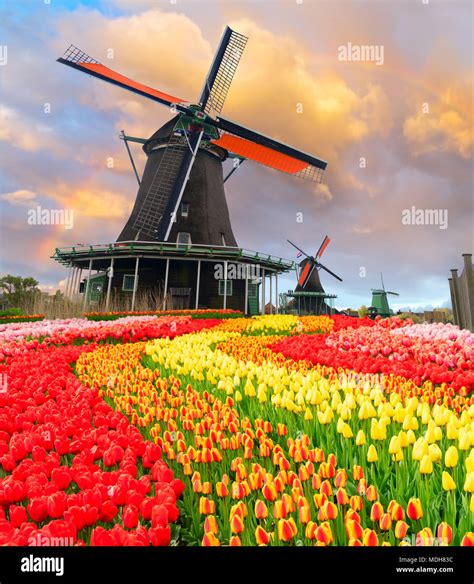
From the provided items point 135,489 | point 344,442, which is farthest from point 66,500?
point 344,442

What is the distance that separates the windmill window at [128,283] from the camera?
89.1 ft

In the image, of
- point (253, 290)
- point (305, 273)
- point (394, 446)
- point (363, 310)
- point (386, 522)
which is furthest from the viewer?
point (363, 310)

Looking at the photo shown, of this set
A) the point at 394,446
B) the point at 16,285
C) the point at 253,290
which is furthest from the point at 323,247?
the point at 394,446

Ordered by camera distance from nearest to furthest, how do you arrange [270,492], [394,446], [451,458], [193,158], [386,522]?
[386,522], [270,492], [451,458], [394,446], [193,158]

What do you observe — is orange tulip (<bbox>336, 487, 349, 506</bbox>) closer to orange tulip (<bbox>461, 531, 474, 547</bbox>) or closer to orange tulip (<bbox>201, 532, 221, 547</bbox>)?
orange tulip (<bbox>461, 531, 474, 547</bbox>)

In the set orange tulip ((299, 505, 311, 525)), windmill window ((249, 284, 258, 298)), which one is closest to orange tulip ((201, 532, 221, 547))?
orange tulip ((299, 505, 311, 525))

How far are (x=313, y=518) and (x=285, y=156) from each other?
27.4m

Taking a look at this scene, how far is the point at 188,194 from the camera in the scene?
28.2 meters

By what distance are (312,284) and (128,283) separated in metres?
27.1

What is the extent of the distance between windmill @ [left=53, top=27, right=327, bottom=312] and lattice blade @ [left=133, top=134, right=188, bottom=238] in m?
Answer: 0.06

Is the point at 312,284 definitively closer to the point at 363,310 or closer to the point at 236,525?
the point at 363,310

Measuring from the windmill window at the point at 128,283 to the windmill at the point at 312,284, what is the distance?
2437cm

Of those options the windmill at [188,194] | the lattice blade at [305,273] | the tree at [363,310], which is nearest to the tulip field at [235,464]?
the windmill at [188,194]

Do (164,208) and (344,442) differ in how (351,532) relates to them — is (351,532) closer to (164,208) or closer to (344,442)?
(344,442)
